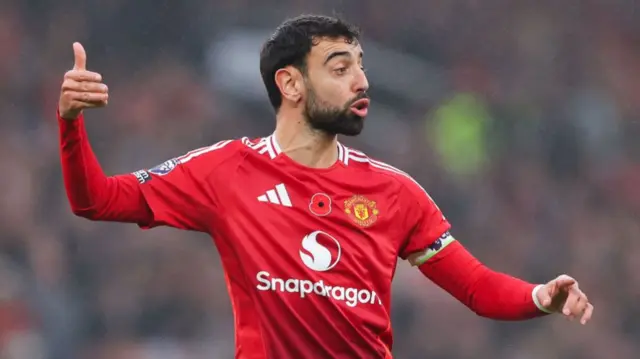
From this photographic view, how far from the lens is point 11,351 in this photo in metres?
7.43

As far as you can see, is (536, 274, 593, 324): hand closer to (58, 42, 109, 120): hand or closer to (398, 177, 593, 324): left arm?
(398, 177, 593, 324): left arm

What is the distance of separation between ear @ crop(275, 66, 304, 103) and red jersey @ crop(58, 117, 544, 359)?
0.18m

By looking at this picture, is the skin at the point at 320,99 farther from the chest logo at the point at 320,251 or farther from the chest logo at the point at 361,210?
the chest logo at the point at 320,251

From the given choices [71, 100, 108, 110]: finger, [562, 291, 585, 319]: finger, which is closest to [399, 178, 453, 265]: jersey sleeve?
[562, 291, 585, 319]: finger

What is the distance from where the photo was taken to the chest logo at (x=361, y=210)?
4324 millimetres

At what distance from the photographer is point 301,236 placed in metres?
4.23

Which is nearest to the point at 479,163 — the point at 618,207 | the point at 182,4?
the point at 618,207

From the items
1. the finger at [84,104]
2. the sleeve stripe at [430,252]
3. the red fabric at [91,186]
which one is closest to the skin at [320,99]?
the sleeve stripe at [430,252]

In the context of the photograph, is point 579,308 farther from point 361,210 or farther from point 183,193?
point 183,193

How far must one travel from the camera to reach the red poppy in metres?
4.30

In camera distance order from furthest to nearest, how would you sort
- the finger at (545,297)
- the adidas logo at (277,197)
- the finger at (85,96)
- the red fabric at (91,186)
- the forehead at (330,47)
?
the forehead at (330,47) → the adidas logo at (277,197) → the finger at (545,297) → the red fabric at (91,186) → the finger at (85,96)

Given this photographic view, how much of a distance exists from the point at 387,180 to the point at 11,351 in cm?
378

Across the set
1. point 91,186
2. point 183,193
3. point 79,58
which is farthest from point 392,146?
point 79,58

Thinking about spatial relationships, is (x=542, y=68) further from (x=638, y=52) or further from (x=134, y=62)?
(x=134, y=62)
